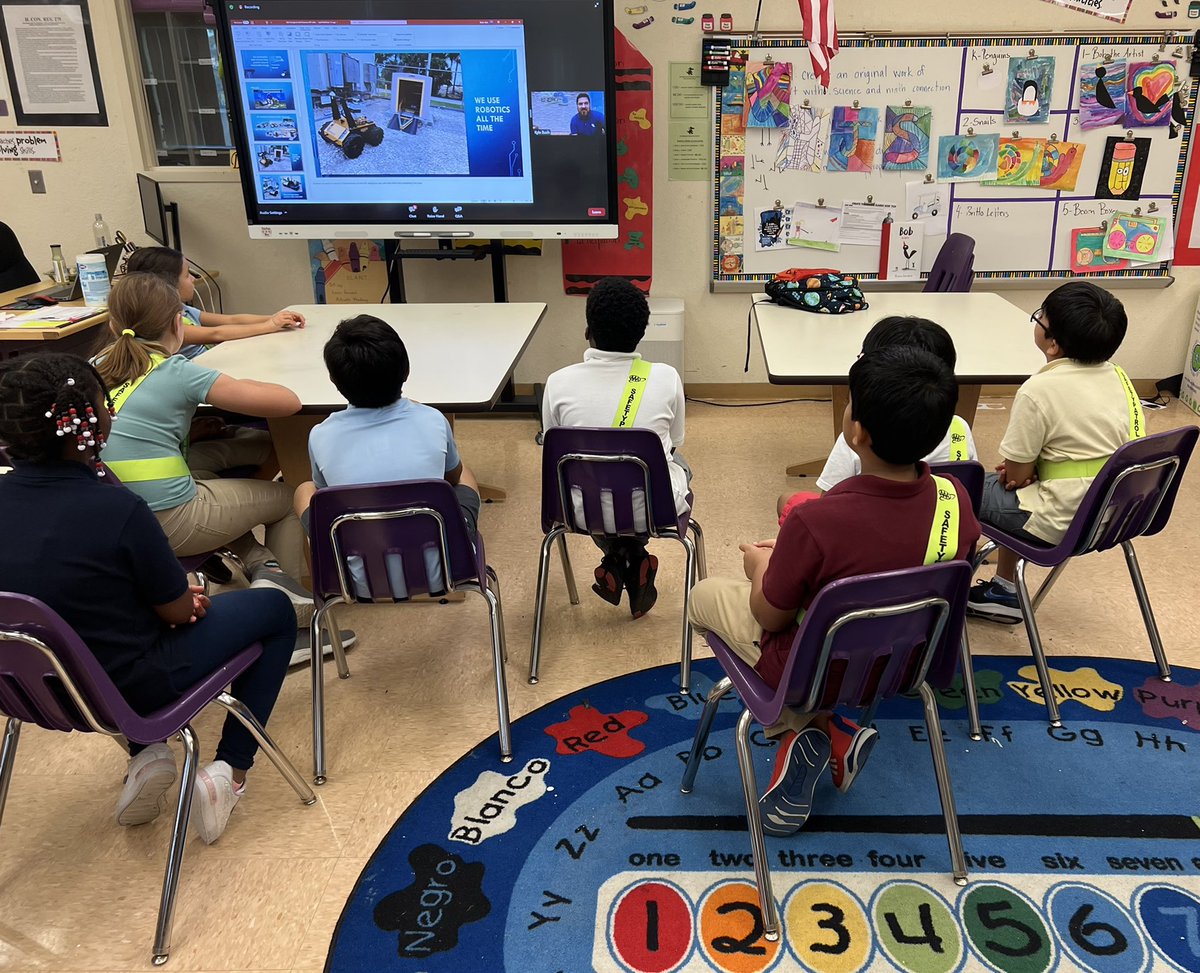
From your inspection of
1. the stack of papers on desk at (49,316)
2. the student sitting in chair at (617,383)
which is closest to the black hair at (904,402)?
the student sitting in chair at (617,383)

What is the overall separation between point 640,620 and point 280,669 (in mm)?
1092

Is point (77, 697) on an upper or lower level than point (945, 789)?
upper

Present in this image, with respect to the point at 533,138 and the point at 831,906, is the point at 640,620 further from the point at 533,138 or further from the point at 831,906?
the point at 533,138

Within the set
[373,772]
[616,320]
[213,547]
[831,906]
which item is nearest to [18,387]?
[213,547]

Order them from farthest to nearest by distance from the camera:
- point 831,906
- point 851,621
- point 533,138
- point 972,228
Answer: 1. point 972,228
2. point 533,138
3. point 831,906
4. point 851,621

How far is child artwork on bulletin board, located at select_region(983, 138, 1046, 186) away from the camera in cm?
413

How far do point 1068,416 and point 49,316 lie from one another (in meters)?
3.42

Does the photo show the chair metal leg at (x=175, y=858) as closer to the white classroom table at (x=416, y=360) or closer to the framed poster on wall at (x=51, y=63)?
the white classroom table at (x=416, y=360)

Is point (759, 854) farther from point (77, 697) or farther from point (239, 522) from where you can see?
point (239, 522)

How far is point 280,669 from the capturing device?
193cm

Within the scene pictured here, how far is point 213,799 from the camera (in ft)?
5.94

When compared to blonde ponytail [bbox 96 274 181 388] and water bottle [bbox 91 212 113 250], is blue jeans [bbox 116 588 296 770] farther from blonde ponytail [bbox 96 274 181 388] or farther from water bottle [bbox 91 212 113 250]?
water bottle [bbox 91 212 113 250]

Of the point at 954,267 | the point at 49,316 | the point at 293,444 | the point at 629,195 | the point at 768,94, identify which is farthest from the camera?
the point at 629,195

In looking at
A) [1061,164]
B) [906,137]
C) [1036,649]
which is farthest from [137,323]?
[1061,164]
